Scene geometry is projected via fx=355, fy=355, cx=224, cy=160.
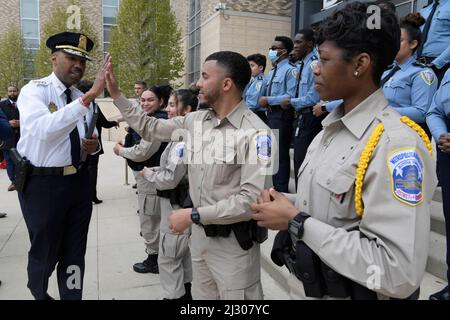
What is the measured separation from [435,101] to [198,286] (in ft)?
6.94

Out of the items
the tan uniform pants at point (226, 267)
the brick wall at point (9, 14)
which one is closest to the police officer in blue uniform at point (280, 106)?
the tan uniform pants at point (226, 267)

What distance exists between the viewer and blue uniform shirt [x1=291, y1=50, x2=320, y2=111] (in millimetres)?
4121

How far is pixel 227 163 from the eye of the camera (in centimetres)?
195

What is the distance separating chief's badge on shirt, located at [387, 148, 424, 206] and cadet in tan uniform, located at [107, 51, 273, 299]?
0.87 m

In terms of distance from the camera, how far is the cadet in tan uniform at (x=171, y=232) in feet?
9.18

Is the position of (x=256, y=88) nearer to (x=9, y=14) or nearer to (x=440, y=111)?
(x=440, y=111)

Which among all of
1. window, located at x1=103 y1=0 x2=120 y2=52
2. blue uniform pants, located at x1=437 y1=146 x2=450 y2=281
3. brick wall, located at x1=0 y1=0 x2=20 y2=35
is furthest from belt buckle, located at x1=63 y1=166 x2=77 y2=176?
brick wall, located at x1=0 y1=0 x2=20 y2=35

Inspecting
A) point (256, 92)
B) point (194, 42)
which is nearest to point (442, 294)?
point (256, 92)

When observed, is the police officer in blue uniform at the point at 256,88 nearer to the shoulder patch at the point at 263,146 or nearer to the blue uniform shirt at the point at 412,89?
the blue uniform shirt at the point at 412,89

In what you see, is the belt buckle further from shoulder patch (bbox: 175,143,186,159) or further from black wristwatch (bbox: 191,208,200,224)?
black wristwatch (bbox: 191,208,200,224)

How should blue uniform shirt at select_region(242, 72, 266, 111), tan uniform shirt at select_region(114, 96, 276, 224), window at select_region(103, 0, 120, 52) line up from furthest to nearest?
1. window at select_region(103, 0, 120, 52)
2. blue uniform shirt at select_region(242, 72, 266, 111)
3. tan uniform shirt at select_region(114, 96, 276, 224)
